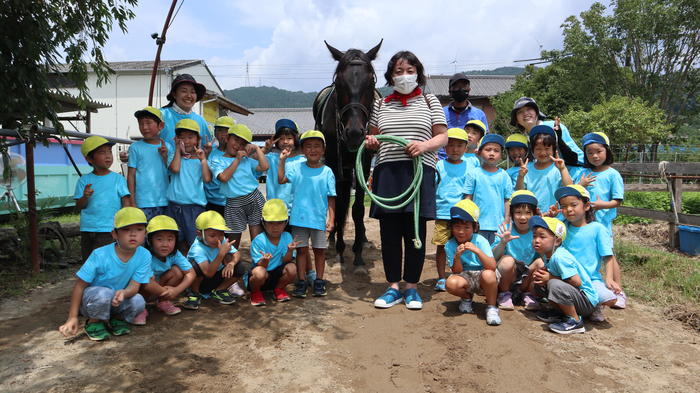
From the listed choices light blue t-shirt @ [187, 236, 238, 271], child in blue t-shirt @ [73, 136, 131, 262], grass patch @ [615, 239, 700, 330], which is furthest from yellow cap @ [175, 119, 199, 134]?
grass patch @ [615, 239, 700, 330]

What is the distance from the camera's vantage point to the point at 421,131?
3.58 m

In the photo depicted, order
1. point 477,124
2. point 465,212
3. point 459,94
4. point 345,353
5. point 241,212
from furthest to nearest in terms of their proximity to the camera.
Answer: point 459,94 → point 477,124 → point 241,212 → point 465,212 → point 345,353

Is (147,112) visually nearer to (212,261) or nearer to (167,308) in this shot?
(212,261)

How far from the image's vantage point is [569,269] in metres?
3.21

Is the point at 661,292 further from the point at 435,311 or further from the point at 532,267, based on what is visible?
the point at 435,311

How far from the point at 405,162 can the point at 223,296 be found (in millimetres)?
1926

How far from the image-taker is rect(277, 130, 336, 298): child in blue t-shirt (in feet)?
13.0

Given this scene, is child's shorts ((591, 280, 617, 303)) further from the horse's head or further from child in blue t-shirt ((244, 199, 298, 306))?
child in blue t-shirt ((244, 199, 298, 306))

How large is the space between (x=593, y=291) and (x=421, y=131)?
5.76 ft

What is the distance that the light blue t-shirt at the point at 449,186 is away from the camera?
4105 millimetres

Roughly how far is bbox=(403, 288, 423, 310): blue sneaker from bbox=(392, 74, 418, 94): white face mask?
5.45ft

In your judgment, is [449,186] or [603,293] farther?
[449,186]

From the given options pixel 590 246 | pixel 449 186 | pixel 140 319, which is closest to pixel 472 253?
pixel 449 186

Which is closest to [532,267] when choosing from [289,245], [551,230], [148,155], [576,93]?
[551,230]
